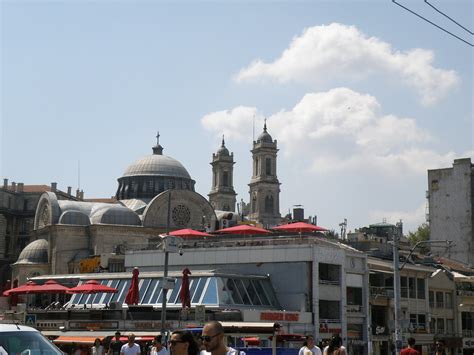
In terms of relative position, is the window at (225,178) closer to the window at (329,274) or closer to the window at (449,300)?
the window at (449,300)

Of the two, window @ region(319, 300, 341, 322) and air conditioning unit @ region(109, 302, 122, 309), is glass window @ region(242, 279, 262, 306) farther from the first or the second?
air conditioning unit @ region(109, 302, 122, 309)

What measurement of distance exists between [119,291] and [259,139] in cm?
9280

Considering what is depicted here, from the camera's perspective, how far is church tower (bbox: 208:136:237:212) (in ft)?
472

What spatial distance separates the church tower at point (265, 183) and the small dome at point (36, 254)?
59.0m

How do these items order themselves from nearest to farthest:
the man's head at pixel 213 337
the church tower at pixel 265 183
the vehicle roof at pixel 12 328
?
the man's head at pixel 213 337
the vehicle roof at pixel 12 328
the church tower at pixel 265 183

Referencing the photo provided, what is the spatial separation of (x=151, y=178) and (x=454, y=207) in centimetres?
3875

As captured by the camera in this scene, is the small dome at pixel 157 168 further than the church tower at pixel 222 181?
No

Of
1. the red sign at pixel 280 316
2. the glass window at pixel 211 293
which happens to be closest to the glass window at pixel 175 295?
the glass window at pixel 211 293

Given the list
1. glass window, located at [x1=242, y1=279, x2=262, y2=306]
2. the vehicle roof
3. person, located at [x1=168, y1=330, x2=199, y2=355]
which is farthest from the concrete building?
person, located at [x1=168, y1=330, x2=199, y2=355]

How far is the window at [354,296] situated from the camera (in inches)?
2124

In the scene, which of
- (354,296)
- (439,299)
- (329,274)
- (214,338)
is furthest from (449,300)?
(214,338)

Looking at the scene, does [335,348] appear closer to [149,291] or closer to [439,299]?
[149,291]

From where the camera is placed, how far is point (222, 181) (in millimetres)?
145750

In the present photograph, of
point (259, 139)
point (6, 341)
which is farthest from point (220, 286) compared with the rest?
point (259, 139)
